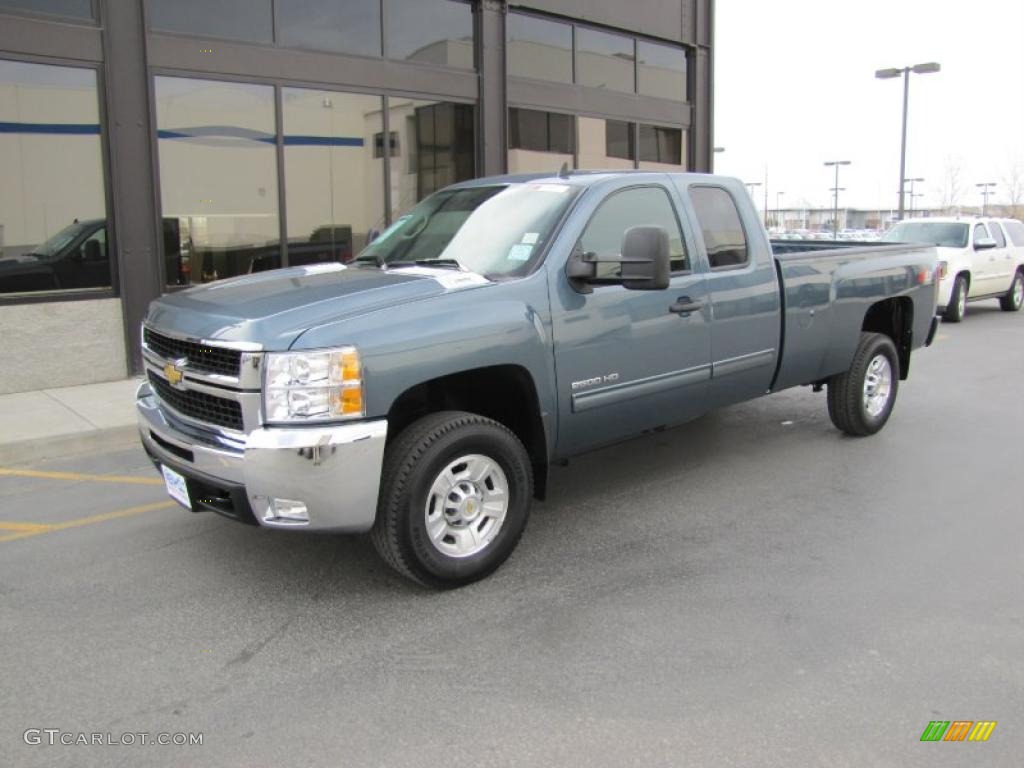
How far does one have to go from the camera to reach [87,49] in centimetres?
894

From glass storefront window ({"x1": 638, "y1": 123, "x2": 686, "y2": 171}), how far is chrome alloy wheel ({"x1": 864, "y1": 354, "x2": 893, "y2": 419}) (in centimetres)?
878

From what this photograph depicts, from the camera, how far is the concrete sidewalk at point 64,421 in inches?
271

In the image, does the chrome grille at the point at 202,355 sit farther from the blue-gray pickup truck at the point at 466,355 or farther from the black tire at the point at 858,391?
the black tire at the point at 858,391

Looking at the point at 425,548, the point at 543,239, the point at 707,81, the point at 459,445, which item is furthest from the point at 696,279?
the point at 707,81

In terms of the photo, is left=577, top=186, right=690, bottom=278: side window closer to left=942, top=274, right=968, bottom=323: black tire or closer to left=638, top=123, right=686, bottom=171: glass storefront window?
left=638, top=123, right=686, bottom=171: glass storefront window

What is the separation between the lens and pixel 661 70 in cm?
1565

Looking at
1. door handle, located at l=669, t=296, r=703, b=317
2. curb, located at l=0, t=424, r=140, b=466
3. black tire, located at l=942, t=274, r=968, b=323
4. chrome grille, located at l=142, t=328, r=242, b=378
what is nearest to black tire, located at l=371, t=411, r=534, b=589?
chrome grille, located at l=142, t=328, r=242, b=378

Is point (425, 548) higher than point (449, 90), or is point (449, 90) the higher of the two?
point (449, 90)

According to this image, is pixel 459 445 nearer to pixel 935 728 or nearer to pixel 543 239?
pixel 543 239

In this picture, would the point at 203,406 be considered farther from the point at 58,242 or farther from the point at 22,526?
the point at 58,242

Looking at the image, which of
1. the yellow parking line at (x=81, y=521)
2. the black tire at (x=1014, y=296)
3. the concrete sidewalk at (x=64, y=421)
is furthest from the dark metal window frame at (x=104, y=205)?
the black tire at (x=1014, y=296)

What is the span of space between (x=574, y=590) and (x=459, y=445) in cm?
87

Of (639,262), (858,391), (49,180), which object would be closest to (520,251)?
(639,262)

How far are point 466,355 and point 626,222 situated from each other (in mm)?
1518
